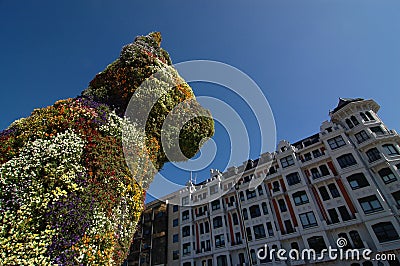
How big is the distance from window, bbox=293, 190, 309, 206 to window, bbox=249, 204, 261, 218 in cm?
541

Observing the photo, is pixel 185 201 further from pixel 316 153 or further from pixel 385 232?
pixel 385 232

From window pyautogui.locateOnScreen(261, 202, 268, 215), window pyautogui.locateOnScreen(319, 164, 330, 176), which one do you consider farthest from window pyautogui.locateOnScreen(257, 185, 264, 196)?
window pyautogui.locateOnScreen(319, 164, 330, 176)

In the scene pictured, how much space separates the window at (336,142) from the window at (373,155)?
291 cm

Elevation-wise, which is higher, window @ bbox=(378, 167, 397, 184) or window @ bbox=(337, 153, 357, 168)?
window @ bbox=(337, 153, 357, 168)

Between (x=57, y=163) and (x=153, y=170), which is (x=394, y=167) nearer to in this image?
(x=153, y=170)

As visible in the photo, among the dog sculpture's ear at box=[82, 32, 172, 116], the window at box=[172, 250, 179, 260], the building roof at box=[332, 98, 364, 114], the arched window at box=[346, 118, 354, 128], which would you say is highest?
the building roof at box=[332, 98, 364, 114]

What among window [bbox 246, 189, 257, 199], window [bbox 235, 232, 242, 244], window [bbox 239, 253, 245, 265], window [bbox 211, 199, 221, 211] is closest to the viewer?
window [bbox 239, 253, 245, 265]

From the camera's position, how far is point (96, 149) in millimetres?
7199

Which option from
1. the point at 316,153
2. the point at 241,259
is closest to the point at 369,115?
the point at 316,153

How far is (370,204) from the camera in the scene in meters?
23.8

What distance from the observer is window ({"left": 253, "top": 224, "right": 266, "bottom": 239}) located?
29672mm

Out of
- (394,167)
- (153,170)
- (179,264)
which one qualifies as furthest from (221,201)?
(153,170)

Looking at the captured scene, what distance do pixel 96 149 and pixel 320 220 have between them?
27751 millimetres

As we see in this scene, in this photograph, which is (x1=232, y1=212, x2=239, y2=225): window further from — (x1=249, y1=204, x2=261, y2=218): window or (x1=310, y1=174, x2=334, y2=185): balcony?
(x1=310, y1=174, x2=334, y2=185): balcony
